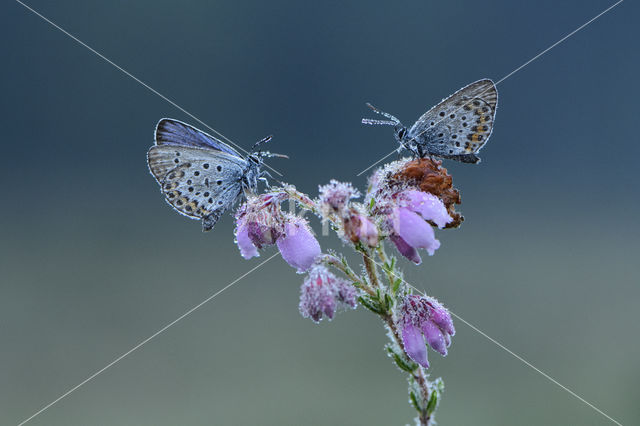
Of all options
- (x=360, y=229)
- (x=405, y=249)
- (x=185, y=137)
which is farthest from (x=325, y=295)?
(x=185, y=137)

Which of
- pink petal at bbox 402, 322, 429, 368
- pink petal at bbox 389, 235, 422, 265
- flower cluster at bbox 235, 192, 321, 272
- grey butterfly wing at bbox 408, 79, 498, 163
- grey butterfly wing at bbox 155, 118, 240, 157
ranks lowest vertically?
pink petal at bbox 402, 322, 429, 368

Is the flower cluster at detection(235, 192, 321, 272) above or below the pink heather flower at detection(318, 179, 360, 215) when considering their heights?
above

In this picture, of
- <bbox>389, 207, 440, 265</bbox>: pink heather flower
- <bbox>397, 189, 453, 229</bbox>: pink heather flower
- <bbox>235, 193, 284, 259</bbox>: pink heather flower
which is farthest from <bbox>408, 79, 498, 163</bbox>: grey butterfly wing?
<bbox>235, 193, 284, 259</bbox>: pink heather flower

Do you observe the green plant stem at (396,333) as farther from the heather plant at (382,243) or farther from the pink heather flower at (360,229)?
the pink heather flower at (360,229)

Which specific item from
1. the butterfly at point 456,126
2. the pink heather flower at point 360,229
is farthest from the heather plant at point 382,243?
the butterfly at point 456,126

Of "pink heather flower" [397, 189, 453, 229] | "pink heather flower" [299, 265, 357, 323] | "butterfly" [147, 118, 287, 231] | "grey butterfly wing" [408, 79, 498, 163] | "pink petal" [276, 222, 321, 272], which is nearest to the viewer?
"pink heather flower" [299, 265, 357, 323]

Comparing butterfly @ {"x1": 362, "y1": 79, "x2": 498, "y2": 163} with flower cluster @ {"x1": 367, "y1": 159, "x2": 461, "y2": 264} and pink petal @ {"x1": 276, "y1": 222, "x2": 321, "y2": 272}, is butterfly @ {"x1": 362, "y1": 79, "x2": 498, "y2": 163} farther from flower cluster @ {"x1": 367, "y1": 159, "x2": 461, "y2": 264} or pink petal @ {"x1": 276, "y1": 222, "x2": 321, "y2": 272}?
pink petal @ {"x1": 276, "y1": 222, "x2": 321, "y2": 272}

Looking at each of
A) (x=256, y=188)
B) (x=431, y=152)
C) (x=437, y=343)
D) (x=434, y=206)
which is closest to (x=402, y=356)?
(x=437, y=343)

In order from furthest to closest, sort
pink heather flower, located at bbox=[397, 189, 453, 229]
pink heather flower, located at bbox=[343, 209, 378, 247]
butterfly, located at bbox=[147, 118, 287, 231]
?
butterfly, located at bbox=[147, 118, 287, 231] → pink heather flower, located at bbox=[397, 189, 453, 229] → pink heather flower, located at bbox=[343, 209, 378, 247]
